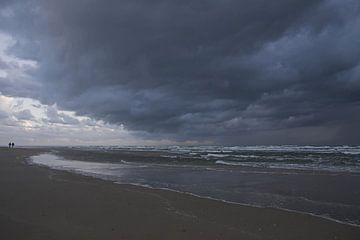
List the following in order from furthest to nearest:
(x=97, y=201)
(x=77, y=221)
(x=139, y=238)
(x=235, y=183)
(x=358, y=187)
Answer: (x=235, y=183), (x=358, y=187), (x=97, y=201), (x=77, y=221), (x=139, y=238)

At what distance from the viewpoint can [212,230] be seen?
8.16 m

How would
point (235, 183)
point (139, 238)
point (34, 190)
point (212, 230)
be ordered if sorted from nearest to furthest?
point (139, 238)
point (212, 230)
point (34, 190)
point (235, 183)

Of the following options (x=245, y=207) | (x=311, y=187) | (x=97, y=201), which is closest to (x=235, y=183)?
(x=311, y=187)

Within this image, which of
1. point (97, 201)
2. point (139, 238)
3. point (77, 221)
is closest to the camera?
point (139, 238)

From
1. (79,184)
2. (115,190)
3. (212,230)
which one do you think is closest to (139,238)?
(212,230)

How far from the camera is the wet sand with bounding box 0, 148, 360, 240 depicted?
780 centimetres

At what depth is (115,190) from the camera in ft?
47.8

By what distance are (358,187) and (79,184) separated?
43.0 ft

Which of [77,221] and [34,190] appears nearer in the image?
[77,221]

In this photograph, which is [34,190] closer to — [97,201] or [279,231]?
[97,201]

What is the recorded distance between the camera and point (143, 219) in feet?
30.5

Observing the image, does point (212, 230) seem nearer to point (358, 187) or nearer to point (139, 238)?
point (139, 238)

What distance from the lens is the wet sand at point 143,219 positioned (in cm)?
780

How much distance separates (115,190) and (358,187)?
1116 centimetres
